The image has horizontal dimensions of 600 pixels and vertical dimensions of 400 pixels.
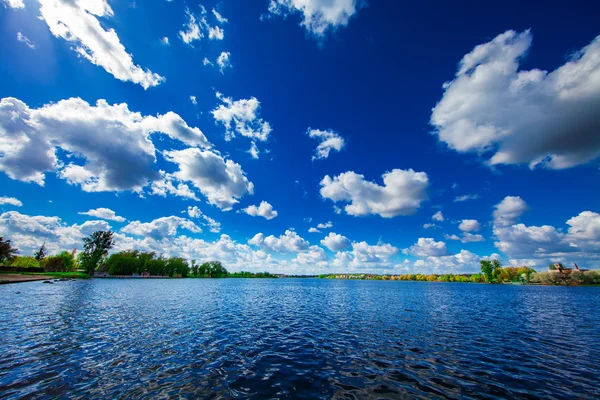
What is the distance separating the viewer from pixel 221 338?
2358cm

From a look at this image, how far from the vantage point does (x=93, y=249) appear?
17425 cm

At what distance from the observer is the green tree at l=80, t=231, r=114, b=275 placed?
566ft

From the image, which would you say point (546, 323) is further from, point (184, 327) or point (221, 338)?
point (184, 327)

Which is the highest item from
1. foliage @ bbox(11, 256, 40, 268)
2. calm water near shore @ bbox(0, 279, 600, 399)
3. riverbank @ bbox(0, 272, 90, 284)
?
foliage @ bbox(11, 256, 40, 268)

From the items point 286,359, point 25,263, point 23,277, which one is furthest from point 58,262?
point 286,359

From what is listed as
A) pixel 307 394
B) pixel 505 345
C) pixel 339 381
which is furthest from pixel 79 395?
pixel 505 345

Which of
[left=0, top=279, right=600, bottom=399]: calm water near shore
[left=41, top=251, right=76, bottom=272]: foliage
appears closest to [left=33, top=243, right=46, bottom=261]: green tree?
[left=41, top=251, right=76, bottom=272]: foliage

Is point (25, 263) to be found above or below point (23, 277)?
above

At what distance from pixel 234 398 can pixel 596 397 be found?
1973 centimetres

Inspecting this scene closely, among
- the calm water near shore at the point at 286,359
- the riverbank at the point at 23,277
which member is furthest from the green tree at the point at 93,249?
the calm water near shore at the point at 286,359

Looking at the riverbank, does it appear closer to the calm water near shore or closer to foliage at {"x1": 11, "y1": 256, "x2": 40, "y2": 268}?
foliage at {"x1": 11, "y1": 256, "x2": 40, "y2": 268}

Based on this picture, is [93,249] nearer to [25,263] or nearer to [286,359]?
[25,263]

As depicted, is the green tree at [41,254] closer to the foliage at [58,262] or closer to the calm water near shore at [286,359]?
the foliage at [58,262]

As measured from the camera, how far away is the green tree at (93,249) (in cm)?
17259
